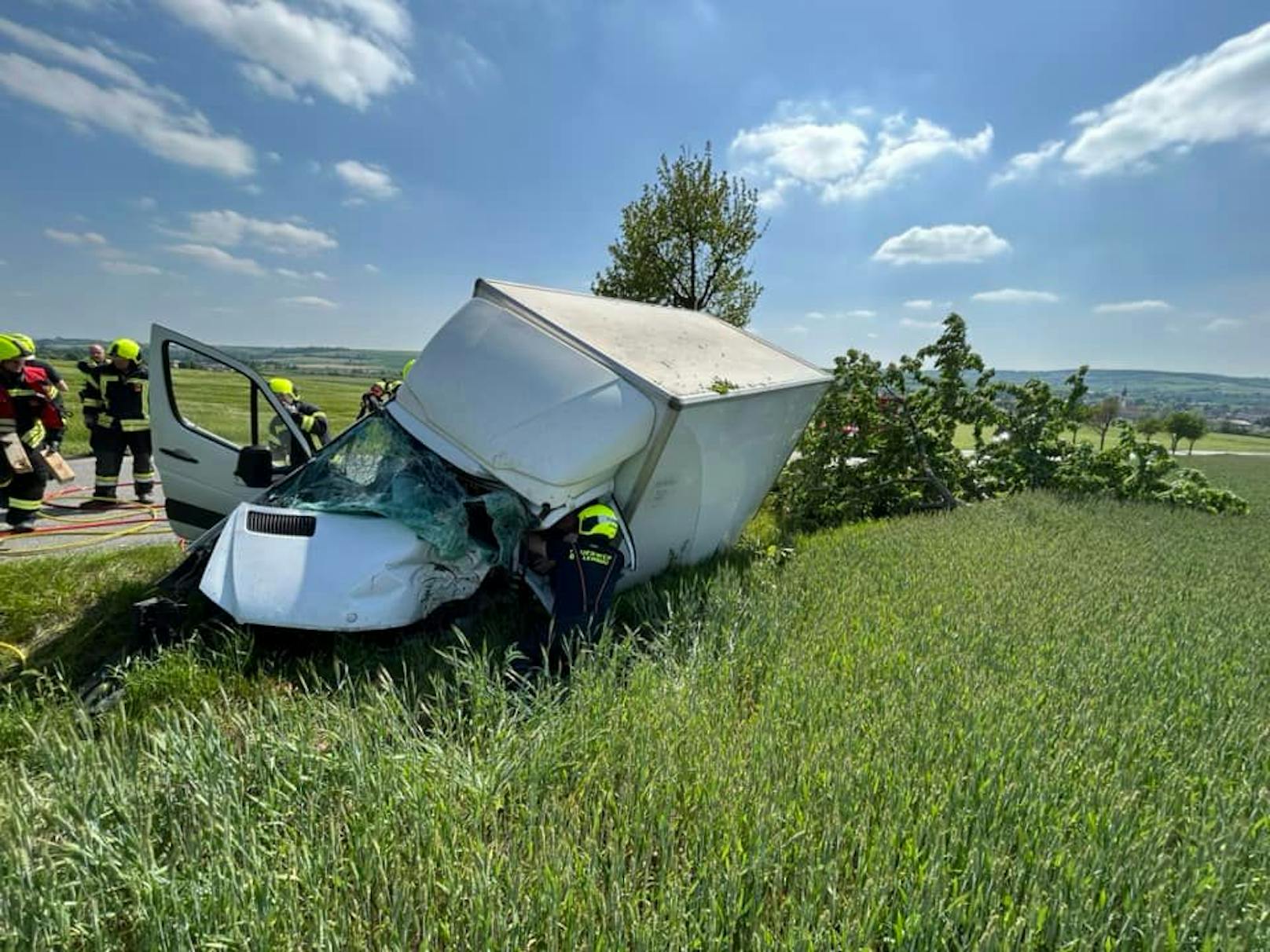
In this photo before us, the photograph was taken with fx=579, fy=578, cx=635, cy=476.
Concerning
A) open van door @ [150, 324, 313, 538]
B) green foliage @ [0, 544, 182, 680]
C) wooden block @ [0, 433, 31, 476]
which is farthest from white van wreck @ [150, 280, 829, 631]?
Result: wooden block @ [0, 433, 31, 476]

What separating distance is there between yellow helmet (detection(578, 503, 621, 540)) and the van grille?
1.58 m

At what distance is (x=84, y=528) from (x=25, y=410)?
1.50 m

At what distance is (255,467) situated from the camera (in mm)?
4141

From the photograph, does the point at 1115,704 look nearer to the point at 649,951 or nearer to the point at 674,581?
the point at 649,951

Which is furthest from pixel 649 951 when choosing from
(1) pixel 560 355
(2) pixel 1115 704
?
(1) pixel 560 355

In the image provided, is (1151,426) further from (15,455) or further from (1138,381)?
(1138,381)

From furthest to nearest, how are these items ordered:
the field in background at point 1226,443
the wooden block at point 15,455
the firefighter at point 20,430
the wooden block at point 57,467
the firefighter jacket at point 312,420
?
the field in background at point 1226,443
the firefighter jacket at point 312,420
the wooden block at point 57,467
the firefighter at point 20,430
the wooden block at point 15,455

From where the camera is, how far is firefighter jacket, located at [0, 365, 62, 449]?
6.55m

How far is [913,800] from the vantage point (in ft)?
6.11

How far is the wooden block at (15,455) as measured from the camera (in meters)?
6.32

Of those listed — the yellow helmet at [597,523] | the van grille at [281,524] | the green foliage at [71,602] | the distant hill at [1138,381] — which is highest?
the distant hill at [1138,381]

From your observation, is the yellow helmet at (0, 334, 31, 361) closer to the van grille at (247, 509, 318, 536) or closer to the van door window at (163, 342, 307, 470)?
the van door window at (163, 342, 307, 470)

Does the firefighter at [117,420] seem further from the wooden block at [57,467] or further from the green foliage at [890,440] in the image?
the green foliage at [890,440]

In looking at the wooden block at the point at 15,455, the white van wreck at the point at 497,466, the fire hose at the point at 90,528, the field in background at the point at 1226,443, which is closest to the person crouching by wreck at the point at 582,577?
the white van wreck at the point at 497,466
